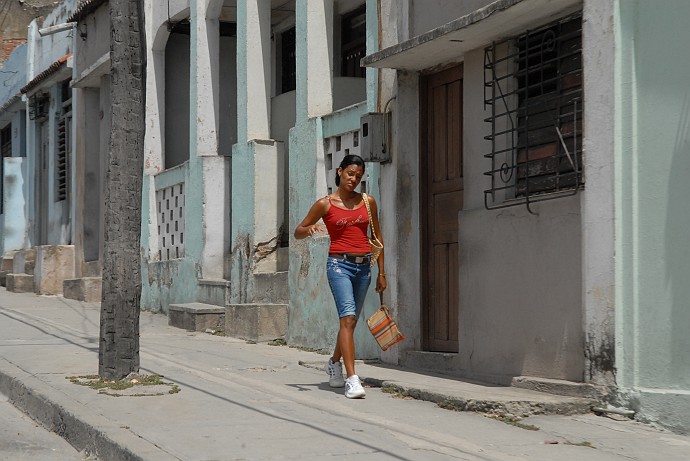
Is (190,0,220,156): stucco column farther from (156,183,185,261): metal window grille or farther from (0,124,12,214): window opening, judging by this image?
(0,124,12,214): window opening

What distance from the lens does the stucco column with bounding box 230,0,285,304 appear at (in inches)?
542

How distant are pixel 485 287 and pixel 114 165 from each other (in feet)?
9.97

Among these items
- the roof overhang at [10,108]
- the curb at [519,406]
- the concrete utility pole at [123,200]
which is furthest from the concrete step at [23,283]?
the curb at [519,406]

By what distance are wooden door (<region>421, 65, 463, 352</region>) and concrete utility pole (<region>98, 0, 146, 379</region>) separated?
9.05 feet

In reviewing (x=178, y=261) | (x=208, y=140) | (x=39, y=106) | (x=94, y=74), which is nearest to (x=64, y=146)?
(x=39, y=106)

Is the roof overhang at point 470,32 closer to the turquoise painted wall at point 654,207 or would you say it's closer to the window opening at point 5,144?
the turquoise painted wall at point 654,207

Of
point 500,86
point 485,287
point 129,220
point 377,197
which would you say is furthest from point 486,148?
point 129,220

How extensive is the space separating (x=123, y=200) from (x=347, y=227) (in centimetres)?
173

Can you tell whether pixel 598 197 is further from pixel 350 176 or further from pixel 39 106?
pixel 39 106

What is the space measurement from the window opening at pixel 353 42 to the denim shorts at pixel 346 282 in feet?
22.1

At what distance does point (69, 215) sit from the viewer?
22594mm

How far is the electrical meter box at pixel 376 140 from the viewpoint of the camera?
10523 millimetres

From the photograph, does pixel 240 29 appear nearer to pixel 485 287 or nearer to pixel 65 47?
pixel 485 287

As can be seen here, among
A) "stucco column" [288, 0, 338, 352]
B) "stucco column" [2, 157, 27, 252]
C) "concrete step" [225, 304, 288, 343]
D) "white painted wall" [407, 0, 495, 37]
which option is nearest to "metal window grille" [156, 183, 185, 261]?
"concrete step" [225, 304, 288, 343]
